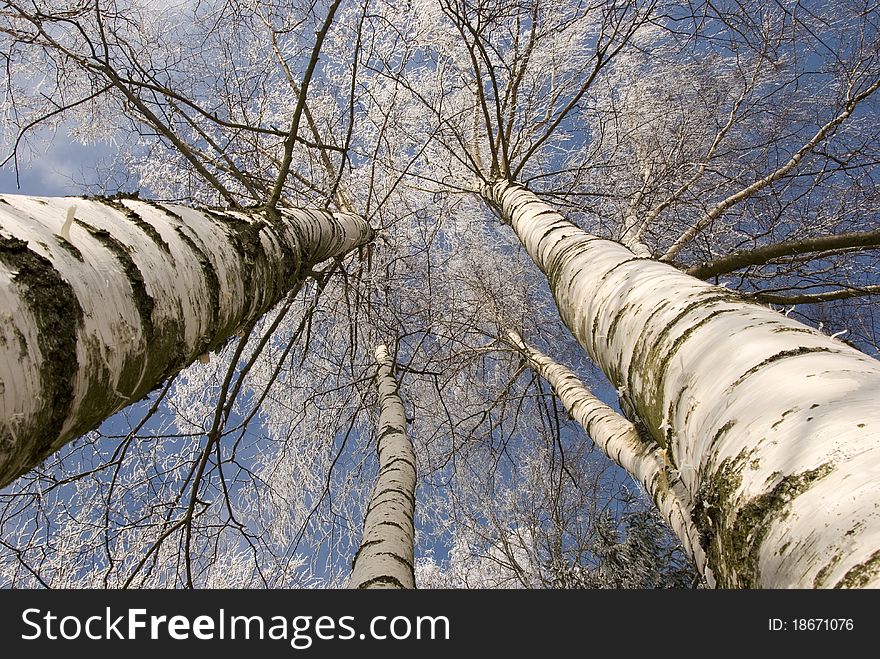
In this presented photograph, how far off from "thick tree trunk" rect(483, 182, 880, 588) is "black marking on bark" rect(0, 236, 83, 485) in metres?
0.90

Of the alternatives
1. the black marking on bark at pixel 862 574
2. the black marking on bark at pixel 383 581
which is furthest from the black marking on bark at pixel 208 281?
the black marking on bark at pixel 862 574

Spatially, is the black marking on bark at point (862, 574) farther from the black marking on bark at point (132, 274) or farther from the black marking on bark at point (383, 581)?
the black marking on bark at point (383, 581)

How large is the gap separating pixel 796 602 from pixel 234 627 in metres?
1.37

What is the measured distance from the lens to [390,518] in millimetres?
1983

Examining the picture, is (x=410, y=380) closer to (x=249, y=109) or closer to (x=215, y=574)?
(x=215, y=574)

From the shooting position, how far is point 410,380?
17.0 ft

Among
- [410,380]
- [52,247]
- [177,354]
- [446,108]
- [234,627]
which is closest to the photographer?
[52,247]

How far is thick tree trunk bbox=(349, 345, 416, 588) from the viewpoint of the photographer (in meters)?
1.60

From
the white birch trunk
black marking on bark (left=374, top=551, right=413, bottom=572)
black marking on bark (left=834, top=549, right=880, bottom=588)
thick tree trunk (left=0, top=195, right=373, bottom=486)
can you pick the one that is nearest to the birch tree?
black marking on bark (left=834, top=549, right=880, bottom=588)

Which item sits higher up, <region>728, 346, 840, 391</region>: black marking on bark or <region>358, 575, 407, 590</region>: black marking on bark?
<region>728, 346, 840, 391</region>: black marking on bark

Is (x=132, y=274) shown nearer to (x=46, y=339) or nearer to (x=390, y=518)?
(x=46, y=339)

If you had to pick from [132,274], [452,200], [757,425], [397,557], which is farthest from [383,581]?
[452,200]

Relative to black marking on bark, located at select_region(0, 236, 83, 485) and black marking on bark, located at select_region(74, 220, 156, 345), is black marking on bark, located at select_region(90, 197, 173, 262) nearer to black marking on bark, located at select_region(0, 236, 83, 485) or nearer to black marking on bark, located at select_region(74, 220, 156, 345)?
black marking on bark, located at select_region(74, 220, 156, 345)

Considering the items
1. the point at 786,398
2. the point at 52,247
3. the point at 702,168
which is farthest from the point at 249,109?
the point at 786,398
